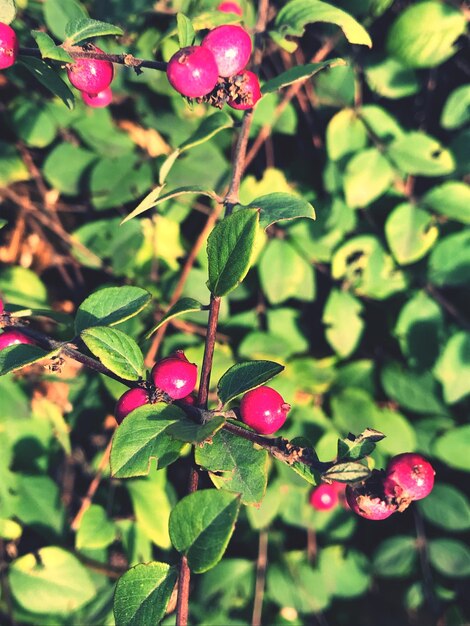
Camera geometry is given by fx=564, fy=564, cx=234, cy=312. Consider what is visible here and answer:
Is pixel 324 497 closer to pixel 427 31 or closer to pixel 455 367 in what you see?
pixel 455 367

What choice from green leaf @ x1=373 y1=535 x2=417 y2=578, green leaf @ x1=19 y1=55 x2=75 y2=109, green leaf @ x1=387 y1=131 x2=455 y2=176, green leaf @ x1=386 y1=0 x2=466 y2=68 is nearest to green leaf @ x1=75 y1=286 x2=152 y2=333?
green leaf @ x1=19 y1=55 x2=75 y2=109

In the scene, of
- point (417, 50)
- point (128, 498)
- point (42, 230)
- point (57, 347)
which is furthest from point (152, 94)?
point (128, 498)

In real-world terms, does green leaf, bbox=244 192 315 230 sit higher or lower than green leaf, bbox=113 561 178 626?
higher

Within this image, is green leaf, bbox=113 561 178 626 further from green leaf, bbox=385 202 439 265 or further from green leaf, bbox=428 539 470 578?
green leaf, bbox=428 539 470 578

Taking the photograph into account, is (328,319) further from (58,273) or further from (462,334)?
(58,273)

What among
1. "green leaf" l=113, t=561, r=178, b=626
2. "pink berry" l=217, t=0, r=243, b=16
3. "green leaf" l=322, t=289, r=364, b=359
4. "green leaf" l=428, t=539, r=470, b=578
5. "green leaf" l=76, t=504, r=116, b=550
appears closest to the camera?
"green leaf" l=113, t=561, r=178, b=626

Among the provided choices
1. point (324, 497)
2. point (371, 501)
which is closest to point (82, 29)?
point (371, 501)
